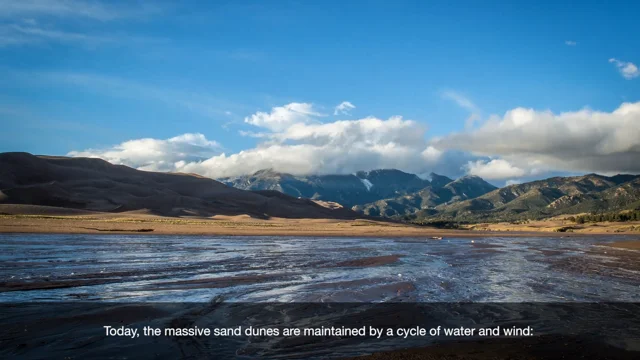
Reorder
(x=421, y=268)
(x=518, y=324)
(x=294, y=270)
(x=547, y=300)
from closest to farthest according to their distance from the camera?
(x=518, y=324), (x=547, y=300), (x=294, y=270), (x=421, y=268)

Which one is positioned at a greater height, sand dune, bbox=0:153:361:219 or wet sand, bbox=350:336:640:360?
sand dune, bbox=0:153:361:219

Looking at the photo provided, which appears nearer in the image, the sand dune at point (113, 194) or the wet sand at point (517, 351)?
the wet sand at point (517, 351)

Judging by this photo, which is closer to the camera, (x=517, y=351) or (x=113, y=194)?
(x=517, y=351)

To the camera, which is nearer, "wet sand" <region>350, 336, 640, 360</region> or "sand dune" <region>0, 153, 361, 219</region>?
"wet sand" <region>350, 336, 640, 360</region>

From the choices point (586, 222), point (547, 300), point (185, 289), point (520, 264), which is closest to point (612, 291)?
point (547, 300)

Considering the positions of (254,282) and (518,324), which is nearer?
(518,324)

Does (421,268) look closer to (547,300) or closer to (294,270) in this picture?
(294,270)

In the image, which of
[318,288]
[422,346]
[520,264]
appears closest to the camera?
[422,346]

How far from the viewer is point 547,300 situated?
17.0 metres

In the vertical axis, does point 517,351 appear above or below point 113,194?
below

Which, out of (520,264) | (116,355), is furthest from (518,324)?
(520,264)

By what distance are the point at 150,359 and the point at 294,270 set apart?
16003mm

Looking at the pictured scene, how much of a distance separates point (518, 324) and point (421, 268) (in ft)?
50.9

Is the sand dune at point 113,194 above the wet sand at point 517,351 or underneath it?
above
